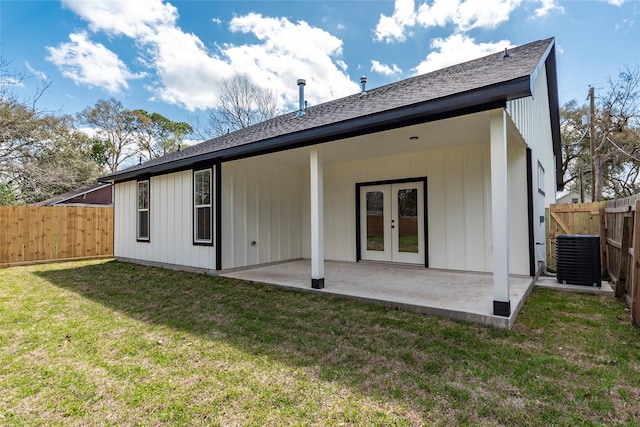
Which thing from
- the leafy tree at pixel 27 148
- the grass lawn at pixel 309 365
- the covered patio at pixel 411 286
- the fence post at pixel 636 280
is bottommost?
the grass lawn at pixel 309 365

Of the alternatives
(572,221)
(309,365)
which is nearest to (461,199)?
(572,221)

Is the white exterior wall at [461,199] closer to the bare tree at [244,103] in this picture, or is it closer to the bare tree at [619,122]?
the bare tree at [619,122]

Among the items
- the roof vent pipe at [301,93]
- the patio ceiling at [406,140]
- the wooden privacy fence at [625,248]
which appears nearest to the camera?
the wooden privacy fence at [625,248]

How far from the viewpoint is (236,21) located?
12.9 metres

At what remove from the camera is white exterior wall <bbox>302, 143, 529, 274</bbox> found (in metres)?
5.66

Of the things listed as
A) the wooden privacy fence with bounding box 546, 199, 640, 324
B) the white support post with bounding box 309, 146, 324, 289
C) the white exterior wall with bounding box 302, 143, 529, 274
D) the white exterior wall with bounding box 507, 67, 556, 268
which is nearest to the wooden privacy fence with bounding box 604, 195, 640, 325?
the wooden privacy fence with bounding box 546, 199, 640, 324

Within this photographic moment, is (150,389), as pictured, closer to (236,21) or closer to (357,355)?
(357,355)

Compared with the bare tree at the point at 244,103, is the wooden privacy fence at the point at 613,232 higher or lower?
lower

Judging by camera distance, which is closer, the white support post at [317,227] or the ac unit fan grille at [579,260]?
the white support post at [317,227]

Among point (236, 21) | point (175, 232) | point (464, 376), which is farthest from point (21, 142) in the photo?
point (464, 376)

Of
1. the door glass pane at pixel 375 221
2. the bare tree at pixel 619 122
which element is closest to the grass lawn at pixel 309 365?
the door glass pane at pixel 375 221

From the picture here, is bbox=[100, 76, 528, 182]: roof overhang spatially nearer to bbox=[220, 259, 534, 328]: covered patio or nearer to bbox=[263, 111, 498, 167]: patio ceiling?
bbox=[263, 111, 498, 167]: patio ceiling

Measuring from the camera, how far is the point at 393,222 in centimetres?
707

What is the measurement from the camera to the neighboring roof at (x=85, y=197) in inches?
632
